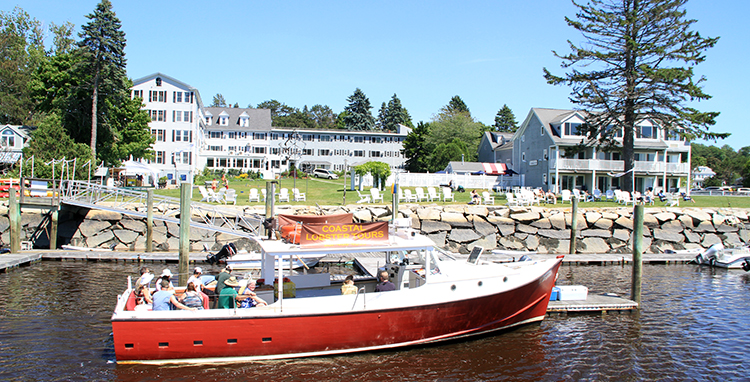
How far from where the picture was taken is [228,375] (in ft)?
31.3

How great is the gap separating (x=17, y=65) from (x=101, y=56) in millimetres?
26349

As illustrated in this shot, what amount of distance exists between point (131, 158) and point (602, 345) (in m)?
49.8

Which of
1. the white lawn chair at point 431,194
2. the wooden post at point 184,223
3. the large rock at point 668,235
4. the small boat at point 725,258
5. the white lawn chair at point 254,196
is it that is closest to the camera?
the wooden post at point 184,223

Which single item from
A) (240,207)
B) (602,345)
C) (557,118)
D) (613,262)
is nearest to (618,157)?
(557,118)

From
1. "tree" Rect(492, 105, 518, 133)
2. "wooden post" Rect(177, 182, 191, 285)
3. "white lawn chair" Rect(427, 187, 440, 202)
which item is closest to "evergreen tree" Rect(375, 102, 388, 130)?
"tree" Rect(492, 105, 518, 133)

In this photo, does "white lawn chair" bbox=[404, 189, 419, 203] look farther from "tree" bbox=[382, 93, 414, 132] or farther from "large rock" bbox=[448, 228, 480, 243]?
"tree" bbox=[382, 93, 414, 132]

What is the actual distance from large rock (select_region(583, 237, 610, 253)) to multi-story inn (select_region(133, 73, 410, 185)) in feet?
86.2

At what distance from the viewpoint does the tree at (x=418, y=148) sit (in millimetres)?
65438

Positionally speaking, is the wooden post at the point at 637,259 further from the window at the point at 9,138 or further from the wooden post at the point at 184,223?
the window at the point at 9,138

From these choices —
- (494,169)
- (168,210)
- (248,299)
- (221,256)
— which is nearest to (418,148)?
(494,169)

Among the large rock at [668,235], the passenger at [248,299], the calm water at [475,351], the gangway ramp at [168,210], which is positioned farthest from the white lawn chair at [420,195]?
the passenger at [248,299]

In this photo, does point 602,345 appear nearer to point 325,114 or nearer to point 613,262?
point 613,262

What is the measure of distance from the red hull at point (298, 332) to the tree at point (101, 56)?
33.3 meters

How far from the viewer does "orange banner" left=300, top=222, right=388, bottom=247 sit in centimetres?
1024
